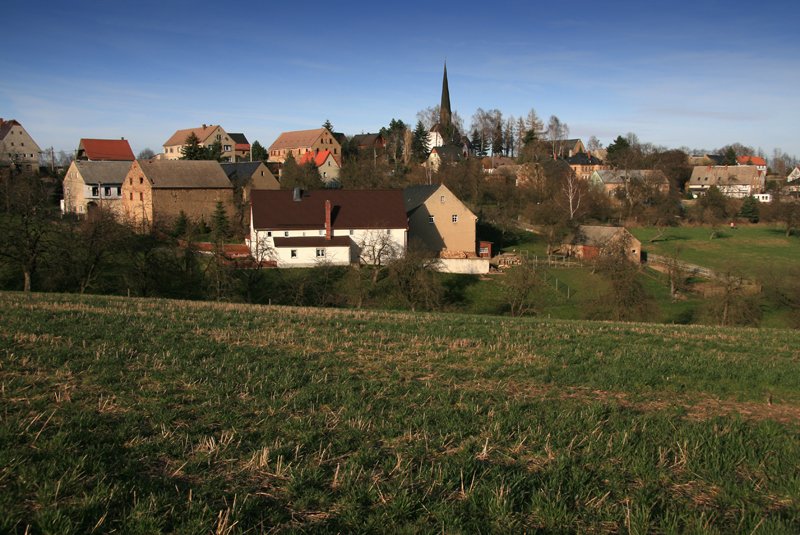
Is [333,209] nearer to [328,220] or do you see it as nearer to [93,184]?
[328,220]

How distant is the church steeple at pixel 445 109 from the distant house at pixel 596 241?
2462 inches

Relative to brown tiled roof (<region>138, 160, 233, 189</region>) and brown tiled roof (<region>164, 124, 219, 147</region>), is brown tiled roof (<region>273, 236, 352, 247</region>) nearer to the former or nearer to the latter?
brown tiled roof (<region>138, 160, 233, 189</region>)

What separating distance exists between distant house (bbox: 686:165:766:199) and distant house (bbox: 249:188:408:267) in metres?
76.6

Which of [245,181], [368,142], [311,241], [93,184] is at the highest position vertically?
[368,142]

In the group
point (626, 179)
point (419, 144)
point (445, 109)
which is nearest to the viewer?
point (626, 179)

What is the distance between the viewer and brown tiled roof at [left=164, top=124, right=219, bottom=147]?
10388cm

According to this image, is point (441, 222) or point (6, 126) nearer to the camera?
point (441, 222)

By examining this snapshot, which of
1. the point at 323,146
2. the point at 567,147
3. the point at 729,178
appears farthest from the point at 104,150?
the point at 729,178

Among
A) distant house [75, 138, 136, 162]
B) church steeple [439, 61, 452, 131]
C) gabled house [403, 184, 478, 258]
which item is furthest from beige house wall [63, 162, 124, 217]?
church steeple [439, 61, 452, 131]

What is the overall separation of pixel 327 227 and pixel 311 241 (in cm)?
210

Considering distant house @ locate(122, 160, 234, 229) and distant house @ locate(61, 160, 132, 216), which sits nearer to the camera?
distant house @ locate(122, 160, 234, 229)

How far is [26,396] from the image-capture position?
7484 millimetres

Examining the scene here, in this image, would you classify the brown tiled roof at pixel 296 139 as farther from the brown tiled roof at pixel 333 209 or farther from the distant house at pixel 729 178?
the distant house at pixel 729 178

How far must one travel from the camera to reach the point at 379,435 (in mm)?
6914
